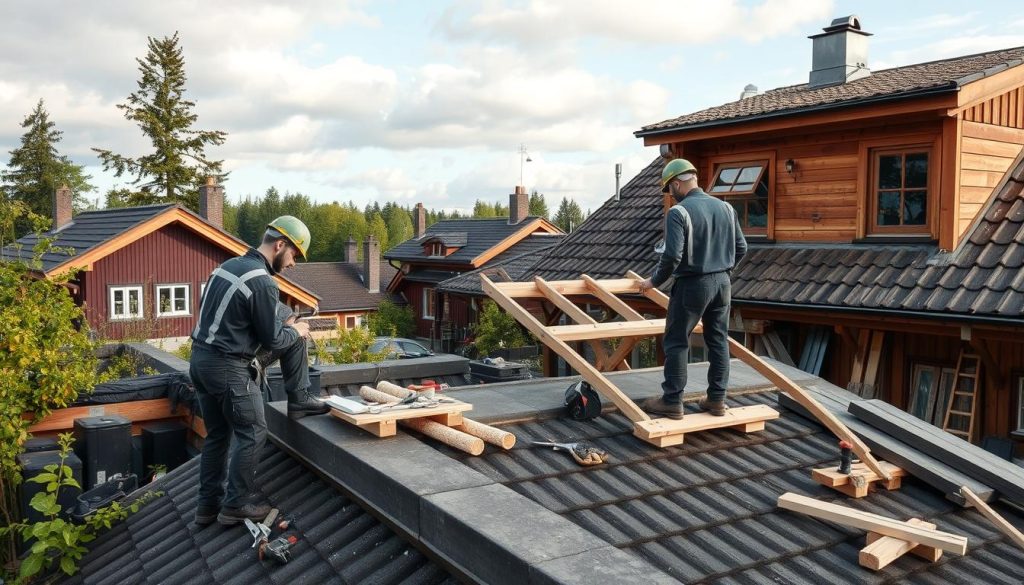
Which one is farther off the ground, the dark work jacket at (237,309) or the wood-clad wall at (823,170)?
the wood-clad wall at (823,170)

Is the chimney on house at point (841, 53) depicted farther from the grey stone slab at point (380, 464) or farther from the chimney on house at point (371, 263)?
the chimney on house at point (371, 263)

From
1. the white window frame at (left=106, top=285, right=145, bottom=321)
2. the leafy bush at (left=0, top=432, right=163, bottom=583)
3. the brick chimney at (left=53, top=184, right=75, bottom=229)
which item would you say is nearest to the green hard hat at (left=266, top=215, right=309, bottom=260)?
the leafy bush at (left=0, top=432, right=163, bottom=583)

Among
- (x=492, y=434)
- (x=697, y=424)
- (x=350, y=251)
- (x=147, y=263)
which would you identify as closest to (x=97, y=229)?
(x=147, y=263)

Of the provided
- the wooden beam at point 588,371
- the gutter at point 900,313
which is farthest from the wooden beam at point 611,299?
the gutter at point 900,313

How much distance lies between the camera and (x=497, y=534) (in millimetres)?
3854

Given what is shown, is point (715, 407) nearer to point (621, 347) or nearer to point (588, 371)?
point (588, 371)

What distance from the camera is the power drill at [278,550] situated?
4.56 metres

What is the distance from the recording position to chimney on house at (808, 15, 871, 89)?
14.4 m

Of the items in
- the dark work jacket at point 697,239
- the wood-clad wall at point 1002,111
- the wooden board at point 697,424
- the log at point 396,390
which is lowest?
the wooden board at point 697,424

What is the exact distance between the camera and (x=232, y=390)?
17.1 ft

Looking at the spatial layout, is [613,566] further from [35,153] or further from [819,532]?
[35,153]

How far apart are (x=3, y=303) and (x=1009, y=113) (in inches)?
485

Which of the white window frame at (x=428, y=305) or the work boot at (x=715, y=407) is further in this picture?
the white window frame at (x=428, y=305)

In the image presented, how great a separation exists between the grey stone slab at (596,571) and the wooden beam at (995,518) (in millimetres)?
2445
